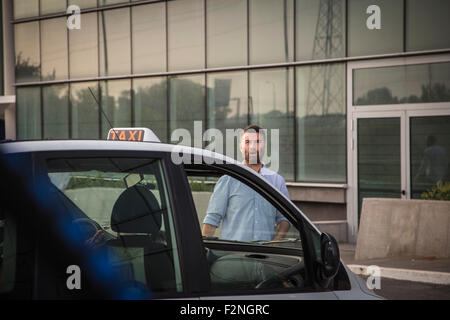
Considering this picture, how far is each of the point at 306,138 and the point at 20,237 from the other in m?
13.6

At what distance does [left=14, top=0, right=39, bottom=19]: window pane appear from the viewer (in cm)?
2120

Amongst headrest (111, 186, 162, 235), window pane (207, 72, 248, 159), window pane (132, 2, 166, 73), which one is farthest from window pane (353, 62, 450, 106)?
headrest (111, 186, 162, 235)

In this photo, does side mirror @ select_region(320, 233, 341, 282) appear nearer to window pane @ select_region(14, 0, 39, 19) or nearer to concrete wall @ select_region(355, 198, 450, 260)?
concrete wall @ select_region(355, 198, 450, 260)

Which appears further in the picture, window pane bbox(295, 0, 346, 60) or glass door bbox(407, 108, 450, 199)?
window pane bbox(295, 0, 346, 60)

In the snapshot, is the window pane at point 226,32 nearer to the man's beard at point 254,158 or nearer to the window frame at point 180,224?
the man's beard at point 254,158

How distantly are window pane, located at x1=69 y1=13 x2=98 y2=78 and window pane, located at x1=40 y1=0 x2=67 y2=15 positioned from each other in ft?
3.04

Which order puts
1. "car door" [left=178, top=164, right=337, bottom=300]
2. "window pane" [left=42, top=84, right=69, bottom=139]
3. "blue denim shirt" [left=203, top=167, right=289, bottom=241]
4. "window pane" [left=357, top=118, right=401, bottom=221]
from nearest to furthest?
"car door" [left=178, top=164, right=337, bottom=300], "blue denim shirt" [left=203, top=167, right=289, bottom=241], "window pane" [left=357, top=118, right=401, bottom=221], "window pane" [left=42, top=84, right=69, bottom=139]

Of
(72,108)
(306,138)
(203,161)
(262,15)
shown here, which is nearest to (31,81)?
(72,108)

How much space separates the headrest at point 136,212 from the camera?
2.64 m

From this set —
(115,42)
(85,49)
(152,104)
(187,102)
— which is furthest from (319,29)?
(85,49)

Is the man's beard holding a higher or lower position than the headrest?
higher

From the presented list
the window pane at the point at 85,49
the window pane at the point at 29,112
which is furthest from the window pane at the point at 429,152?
the window pane at the point at 29,112

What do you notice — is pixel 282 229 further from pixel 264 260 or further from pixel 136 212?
pixel 136 212

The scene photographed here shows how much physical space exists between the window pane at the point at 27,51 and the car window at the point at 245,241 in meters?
17.9
